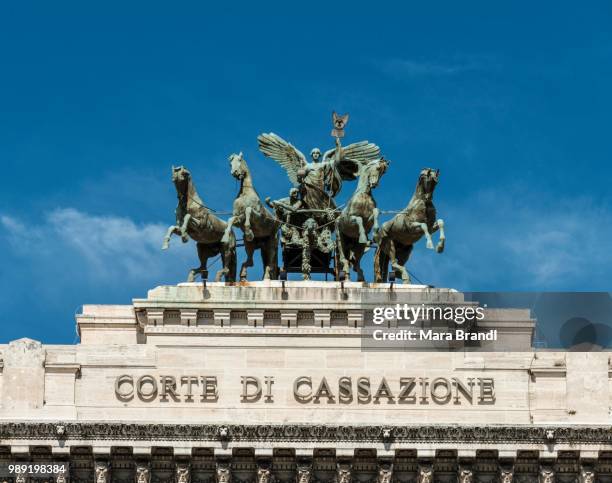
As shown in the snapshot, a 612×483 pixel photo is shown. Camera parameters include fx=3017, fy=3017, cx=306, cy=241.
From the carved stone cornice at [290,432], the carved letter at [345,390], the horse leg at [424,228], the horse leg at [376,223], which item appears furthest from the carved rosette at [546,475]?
the horse leg at [376,223]

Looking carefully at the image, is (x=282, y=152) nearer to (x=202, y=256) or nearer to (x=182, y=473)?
(x=202, y=256)

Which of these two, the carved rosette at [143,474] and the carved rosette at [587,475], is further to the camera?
the carved rosette at [587,475]

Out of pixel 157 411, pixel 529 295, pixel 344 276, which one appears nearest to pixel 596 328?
pixel 529 295

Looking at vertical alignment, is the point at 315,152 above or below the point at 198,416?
above

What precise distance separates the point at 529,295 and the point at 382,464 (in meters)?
10.6

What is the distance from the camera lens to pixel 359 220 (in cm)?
9406

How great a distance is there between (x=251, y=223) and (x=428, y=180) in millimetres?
5690

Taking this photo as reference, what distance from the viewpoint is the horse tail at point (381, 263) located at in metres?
94.7

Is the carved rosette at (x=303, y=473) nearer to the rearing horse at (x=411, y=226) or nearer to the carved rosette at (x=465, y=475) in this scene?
the carved rosette at (x=465, y=475)

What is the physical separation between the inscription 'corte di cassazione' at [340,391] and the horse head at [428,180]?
6.95 m

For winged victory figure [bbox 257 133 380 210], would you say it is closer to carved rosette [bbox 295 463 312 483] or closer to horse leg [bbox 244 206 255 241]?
horse leg [bbox 244 206 255 241]

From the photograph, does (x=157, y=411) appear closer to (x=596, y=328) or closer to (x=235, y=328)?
(x=235, y=328)

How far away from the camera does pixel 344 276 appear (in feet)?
307

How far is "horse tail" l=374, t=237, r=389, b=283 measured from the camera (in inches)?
3728
